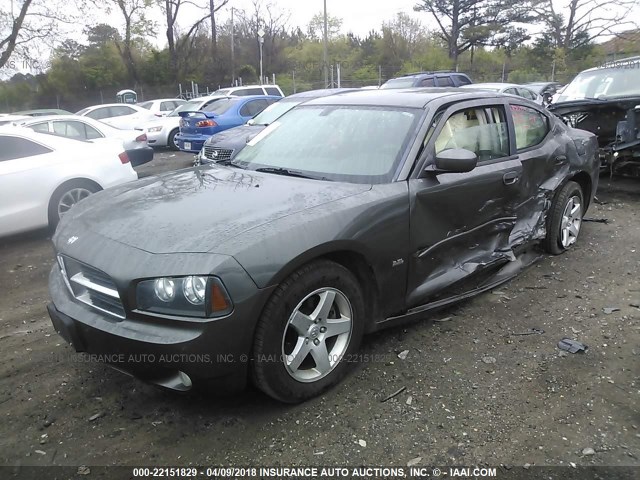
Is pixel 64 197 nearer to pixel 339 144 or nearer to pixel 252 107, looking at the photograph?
pixel 339 144

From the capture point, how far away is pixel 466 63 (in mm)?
46094

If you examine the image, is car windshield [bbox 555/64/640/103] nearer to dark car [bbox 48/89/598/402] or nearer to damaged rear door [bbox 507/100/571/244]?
damaged rear door [bbox 507/100/571/244]

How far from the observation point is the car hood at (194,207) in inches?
103

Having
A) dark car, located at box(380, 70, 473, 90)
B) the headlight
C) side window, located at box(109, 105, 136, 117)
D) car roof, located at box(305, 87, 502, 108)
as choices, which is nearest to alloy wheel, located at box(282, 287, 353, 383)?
the headlight

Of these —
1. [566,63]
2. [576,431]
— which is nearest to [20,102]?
[576,431]

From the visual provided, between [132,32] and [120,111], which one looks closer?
[120,111]

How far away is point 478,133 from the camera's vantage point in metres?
3.93

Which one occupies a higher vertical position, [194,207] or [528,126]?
[528,126]

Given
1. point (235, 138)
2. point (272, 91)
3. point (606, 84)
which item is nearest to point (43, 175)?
point (235, 138)

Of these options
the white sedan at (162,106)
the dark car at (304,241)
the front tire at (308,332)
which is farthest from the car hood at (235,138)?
the white sedan at (162,106)

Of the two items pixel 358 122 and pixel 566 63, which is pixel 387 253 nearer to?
pixel 358 122

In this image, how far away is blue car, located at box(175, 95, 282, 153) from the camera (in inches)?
472

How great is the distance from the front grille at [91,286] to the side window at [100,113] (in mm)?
14745

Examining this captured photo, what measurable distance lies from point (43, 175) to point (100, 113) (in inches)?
439
